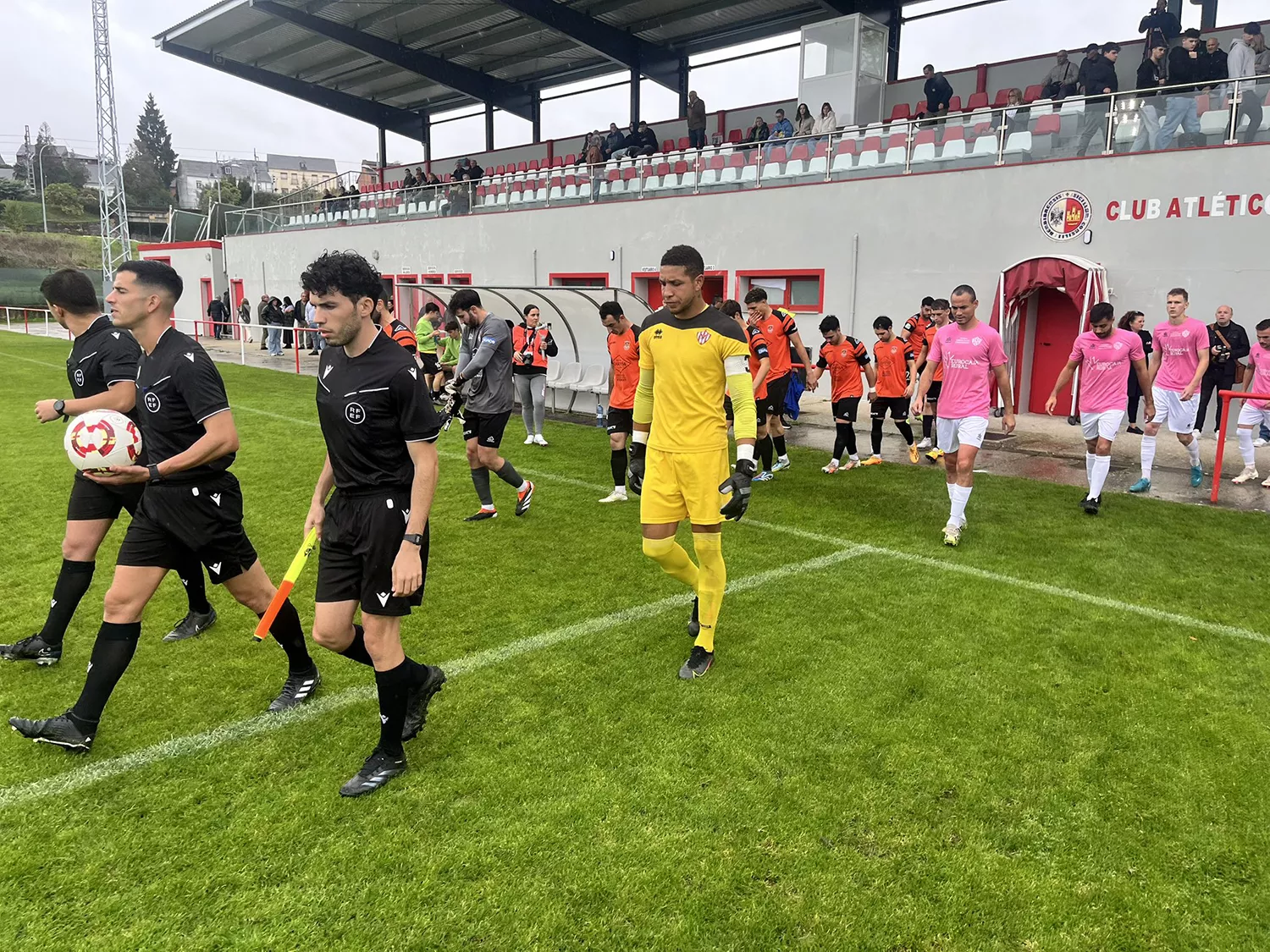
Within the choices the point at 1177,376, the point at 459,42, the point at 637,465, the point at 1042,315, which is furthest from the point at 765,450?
the point at 459,42

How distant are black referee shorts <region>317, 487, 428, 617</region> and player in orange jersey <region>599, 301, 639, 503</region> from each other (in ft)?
16.8

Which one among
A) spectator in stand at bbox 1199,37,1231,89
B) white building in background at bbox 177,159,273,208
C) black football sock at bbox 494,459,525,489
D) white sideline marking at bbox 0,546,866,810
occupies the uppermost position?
white building in background at bbox 177,159,273,208

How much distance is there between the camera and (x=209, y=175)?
340ft

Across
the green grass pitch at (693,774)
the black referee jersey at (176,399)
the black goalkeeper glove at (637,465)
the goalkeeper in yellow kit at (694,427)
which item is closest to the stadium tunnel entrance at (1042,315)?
the green grass pitch at (693,774)

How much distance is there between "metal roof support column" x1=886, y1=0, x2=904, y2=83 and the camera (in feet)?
69.0

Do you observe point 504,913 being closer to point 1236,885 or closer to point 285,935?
point 285,935

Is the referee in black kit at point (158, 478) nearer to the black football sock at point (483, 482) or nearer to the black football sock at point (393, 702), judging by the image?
the black football sock at point (393, 702)

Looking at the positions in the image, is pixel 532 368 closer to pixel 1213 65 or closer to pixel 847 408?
pixel 847 408

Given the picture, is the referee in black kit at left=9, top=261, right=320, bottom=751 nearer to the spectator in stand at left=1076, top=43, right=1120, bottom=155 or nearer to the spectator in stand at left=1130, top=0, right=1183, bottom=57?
the spectator in stand at left=1076, top=43, right=1120, bottom=155

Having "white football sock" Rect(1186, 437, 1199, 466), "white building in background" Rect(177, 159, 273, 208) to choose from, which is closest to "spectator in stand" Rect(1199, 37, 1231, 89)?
"white football sock" Rect(1186, 437, 1199, 466)

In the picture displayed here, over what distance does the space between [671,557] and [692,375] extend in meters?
1.01

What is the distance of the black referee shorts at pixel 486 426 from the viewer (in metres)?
7.89

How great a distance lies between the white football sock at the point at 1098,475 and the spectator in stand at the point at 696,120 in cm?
1751

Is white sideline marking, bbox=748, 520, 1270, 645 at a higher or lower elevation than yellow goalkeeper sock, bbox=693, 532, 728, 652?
lower
